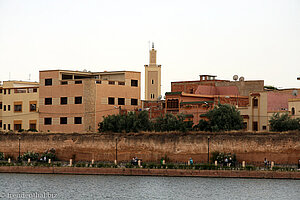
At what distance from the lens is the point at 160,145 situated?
6519 cm

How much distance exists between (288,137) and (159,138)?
13.1 meters

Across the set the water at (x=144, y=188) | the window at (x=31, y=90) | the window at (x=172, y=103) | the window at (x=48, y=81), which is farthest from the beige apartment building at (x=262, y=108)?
the window at (x=31, y=90)

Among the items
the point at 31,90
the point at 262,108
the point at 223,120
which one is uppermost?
the point at 31,90

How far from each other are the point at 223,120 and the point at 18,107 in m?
29.0

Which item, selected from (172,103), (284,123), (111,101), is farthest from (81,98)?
(284,123)

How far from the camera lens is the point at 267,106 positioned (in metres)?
70.0

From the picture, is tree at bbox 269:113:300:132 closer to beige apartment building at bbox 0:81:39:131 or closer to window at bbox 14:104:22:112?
beige apartment building at bbox 0:81:39:131

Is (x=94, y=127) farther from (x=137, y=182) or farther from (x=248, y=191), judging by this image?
(x=248, y=191)

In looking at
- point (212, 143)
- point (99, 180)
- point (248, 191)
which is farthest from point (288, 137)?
point (99, 180)

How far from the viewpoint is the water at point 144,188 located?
46.4m

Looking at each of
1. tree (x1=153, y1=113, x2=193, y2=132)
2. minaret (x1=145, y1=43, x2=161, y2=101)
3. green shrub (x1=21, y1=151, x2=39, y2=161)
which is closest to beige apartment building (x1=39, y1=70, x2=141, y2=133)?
tree (x1=153, y1=113, x2=193, y2=132)

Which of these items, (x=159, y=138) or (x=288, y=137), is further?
(x=159, y=138)

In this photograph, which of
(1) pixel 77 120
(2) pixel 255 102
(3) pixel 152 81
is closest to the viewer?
(2) pixel 255 102

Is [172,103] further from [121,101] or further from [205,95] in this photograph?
[121,101]
